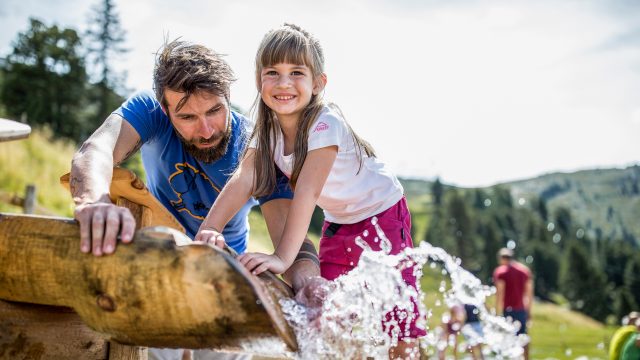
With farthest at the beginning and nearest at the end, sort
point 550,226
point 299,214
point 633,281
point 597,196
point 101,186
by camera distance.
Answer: point 597,196 < point 550,226 < point 633,281 < point 299,214 < point 101,186

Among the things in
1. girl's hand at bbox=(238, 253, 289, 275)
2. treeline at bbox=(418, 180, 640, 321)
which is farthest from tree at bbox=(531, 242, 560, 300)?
girl's hand at bbox=(238, 253, 289, 275)

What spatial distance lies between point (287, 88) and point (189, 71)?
0.47 m

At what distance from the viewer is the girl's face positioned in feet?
9.12

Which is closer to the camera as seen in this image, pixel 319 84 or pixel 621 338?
pixel 319 84

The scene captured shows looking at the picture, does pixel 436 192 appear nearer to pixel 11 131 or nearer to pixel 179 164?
pixel 179 164

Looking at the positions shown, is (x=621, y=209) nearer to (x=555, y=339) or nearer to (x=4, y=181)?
(x=555, y=339)

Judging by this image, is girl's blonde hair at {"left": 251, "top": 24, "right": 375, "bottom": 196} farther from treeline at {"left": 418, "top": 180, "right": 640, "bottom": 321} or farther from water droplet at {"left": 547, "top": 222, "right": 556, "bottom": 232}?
water droplet at {"left": 547, "top": 222, "right": 556, "bottom": 232}

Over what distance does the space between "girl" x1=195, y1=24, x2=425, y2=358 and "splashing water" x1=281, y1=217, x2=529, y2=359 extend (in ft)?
0.69

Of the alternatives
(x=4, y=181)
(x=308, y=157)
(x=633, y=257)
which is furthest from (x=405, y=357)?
(x=633, y=257)

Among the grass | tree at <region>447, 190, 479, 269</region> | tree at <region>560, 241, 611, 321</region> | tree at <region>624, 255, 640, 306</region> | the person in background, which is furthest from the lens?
tree at <region>624, 255, 640, 306</region>

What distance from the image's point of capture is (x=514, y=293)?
959cm

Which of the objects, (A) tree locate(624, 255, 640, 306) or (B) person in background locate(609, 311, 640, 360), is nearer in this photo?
(B) person in background locate(609, 311, 640, 360)

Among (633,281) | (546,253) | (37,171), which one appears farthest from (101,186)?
(546,253)

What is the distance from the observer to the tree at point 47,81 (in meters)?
35.2
